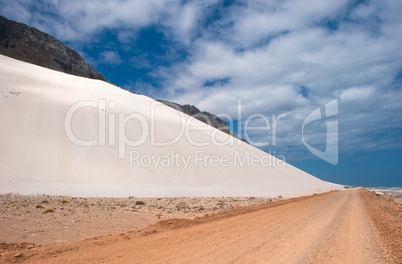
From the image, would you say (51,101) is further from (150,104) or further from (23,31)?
(23,31)

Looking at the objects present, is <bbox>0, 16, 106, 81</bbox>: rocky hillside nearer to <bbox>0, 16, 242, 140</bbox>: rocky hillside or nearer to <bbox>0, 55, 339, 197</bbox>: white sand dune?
<bbox>0, 16, 242, 140</bbox>: rocky hillside

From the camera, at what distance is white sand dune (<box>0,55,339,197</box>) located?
51.5ft

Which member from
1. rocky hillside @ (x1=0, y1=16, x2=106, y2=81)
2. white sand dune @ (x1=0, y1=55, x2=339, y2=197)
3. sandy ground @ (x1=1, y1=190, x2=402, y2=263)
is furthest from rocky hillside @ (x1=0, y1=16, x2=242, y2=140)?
sandy ground @ (x1=1, y1=190, x2=402, y2=263)

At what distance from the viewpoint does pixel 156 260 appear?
3.86 meters

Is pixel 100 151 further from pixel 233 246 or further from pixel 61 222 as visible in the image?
pixel 233 246

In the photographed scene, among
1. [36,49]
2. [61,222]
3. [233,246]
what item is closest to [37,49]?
[36,49]

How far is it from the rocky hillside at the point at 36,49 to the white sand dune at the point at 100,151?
29.9 metres

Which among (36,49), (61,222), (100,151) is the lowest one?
(61,222)

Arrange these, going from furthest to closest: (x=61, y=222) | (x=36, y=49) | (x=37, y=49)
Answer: (x=37, y=49)
(x=36, y=49)
(x=61, y=222)

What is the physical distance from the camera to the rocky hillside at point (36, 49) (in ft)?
179

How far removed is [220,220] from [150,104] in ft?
99.4

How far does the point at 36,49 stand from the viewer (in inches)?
2265

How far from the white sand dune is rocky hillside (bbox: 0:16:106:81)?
2995cm

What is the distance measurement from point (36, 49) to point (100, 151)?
2067 inches
